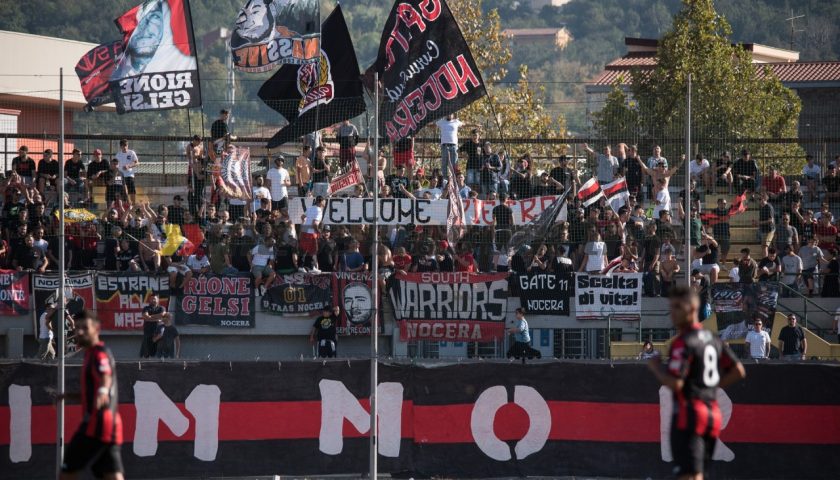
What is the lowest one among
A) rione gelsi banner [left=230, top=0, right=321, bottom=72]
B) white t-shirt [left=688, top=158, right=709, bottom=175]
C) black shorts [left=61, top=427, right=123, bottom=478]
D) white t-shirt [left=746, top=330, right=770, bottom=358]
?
black shorts [left=61, top=427, right=123, bottom=478]

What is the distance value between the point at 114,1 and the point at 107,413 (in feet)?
305

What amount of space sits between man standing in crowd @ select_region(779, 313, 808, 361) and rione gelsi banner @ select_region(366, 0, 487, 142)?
635 cm

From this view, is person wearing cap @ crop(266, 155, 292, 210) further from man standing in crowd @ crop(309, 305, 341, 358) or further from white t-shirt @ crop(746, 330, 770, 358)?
white t-shirt @ crop(746, 330, 770, 358)

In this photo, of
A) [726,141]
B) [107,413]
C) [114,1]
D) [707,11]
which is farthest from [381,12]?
[107,413]

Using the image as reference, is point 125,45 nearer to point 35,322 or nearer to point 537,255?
point 35,322

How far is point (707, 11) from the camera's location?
45.7 metres

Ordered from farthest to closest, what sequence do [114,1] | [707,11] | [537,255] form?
[114,1]
[707,11]
[537,255]

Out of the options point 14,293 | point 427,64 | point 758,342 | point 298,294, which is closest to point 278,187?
point 298,294

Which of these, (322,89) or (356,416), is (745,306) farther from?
(322,89)

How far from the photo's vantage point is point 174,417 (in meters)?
Result: 15.7

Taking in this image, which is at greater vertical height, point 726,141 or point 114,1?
point 114,1

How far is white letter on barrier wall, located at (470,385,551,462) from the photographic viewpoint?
15.7 meters

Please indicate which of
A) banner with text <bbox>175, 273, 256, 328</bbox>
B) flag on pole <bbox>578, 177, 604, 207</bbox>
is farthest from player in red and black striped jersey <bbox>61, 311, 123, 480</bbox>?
flag on pole <bbox>578, 177, 604, 207</bbox>

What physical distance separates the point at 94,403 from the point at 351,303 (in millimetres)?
10581
